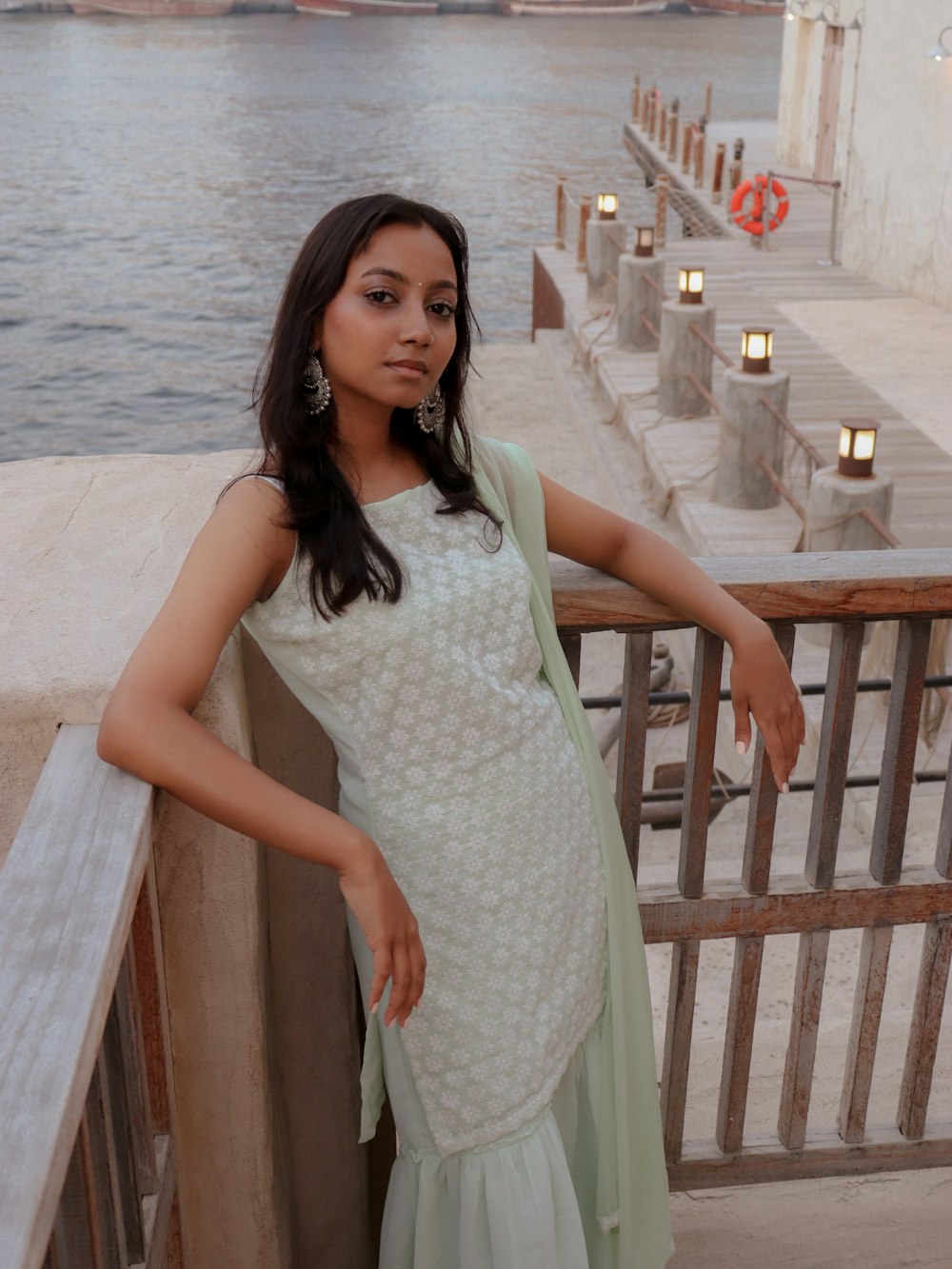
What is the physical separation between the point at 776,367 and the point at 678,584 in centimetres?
1019

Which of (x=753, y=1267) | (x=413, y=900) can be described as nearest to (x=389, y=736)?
(x=413, y=900)

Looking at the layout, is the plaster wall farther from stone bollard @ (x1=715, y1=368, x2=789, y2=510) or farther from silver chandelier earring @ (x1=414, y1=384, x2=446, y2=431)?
stone bollard @ (x1=715, y1=368, x2=789, y2=510)

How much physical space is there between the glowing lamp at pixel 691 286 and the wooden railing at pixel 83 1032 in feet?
32.1

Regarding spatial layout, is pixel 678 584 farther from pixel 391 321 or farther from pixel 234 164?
pixel 234 164

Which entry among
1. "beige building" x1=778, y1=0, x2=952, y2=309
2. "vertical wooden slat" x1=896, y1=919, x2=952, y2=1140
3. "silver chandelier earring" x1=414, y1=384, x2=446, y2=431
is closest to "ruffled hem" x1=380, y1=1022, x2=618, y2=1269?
"vertical wooden slat" x1=896, y1=919, x2=952, y2=1140

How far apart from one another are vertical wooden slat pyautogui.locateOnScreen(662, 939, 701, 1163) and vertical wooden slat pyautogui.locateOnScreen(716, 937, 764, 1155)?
0.22 feet

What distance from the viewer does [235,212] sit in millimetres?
45688

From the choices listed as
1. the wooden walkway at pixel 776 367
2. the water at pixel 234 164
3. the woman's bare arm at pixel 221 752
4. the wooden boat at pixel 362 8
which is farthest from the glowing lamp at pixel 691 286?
the wooden boat at pixel 362 8

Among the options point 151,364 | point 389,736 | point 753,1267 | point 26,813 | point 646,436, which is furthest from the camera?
point 151,364

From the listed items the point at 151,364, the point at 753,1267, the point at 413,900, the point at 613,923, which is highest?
the point at 413,900

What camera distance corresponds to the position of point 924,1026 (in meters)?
2.17

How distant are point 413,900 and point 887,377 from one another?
Result: 10546mm

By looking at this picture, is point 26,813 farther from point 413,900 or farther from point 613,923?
point 613,923

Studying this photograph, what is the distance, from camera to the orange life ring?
16844 mm
